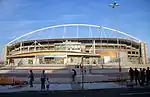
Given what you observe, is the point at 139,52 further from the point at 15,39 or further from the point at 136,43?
the point at 15,39

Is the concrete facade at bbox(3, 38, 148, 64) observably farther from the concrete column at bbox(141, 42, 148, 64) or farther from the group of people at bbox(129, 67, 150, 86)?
the group of people at bbox(129, 67, 150, 86)

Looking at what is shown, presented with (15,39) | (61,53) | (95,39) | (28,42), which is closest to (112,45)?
(95,39)

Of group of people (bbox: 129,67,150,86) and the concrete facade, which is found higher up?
the concrete facade

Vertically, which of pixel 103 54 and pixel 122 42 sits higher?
pixel 122 42

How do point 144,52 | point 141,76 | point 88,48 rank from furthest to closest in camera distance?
point 144,52 → point 88,48 → point 141,76

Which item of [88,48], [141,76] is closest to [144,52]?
[88,48]

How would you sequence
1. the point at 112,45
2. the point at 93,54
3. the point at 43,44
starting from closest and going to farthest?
the point at 93,54 → the point at 112,45 → the point at 43,44

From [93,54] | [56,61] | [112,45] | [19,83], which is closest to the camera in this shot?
[19,83]

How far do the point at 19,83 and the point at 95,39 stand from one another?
288 feet

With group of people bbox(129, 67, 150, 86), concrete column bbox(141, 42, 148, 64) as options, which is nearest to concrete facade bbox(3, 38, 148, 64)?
concrete column bbox(141, 42, 148, 64)

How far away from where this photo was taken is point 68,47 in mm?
88875

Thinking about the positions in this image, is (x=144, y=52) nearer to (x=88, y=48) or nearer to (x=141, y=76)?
(x=88, y=48)

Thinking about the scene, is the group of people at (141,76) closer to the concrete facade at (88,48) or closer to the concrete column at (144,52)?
the concrete facade at (88,48)

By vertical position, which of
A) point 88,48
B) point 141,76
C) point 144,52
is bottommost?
point 141,76
